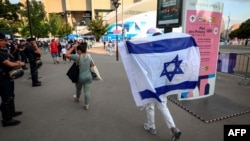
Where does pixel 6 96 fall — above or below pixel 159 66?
below

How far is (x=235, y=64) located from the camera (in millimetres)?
9320

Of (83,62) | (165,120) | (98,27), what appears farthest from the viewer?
(98,27)

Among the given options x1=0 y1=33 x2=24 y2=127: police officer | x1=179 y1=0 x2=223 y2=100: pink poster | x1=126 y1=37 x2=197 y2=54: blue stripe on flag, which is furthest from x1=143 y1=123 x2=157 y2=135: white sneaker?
x1=0 y1=33 x2=24 y2=127: police officer

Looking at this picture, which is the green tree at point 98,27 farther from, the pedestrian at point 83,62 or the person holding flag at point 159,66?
the person holding flag at point 159,66

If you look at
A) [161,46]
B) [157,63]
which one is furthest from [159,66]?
[161,46]

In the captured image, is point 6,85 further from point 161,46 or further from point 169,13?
point 169,13

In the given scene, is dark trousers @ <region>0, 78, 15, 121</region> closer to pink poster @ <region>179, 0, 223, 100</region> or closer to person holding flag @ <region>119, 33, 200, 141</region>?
person holding flag @ <region>119, 33, 200, 141</region>

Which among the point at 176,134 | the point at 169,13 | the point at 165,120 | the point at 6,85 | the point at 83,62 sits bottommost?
the point at 176,134

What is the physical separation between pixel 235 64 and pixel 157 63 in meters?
7.77

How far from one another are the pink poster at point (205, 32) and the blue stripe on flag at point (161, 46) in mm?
1825

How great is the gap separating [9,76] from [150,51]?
3111 mm

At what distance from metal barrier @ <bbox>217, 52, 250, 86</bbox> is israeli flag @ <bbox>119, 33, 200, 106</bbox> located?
631cm

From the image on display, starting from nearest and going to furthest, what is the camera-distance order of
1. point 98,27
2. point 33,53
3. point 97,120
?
point 97,120
point 33,53
point 98,27

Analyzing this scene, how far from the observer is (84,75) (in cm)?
486
